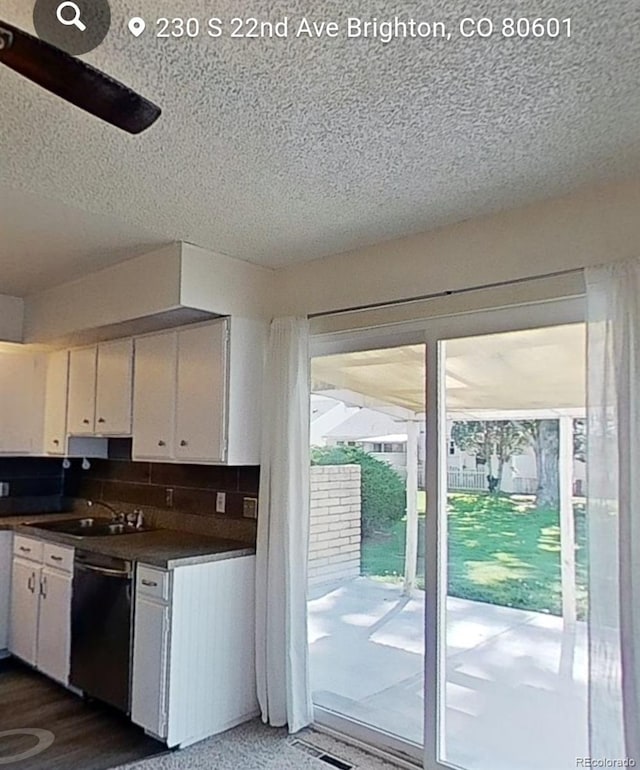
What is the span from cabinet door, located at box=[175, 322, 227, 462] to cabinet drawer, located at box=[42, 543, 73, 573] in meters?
0.92

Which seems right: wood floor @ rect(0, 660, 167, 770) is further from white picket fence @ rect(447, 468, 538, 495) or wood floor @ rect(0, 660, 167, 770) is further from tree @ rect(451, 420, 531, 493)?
tree @ rect(451, 420, 531, 493)

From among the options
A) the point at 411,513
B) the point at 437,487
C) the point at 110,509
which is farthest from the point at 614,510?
the point at 110,509

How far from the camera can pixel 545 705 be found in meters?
2.78

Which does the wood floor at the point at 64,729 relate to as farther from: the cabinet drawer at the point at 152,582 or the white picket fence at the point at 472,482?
the white picket fence at the point at 472,482

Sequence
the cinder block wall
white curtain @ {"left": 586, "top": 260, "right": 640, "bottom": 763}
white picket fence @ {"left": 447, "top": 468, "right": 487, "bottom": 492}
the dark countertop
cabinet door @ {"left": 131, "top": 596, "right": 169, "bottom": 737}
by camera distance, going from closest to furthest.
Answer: white curtain @ {"left": 586, "top": 260, "right": 640, "bottom": 763} → white picket fence @ {"left": 447, "top": 468, "right": 487, "bottom": 492} → cabinet door @ {"left": 131, "top": 596, "right": 169, "bottom": 737} → the dark countertop → the cinder block wall

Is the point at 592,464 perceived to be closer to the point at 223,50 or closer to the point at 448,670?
the point at 448,670

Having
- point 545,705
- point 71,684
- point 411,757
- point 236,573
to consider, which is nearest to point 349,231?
point 236,573

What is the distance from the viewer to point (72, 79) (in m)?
1.30

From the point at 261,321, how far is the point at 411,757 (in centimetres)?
241

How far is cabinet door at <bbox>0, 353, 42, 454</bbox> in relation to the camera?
185 inches

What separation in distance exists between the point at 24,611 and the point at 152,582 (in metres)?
1.50

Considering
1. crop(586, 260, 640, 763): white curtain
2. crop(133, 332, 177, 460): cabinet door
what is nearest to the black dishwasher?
crop(133, 332, 177, 460): cabinet door

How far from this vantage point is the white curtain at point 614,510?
7.41 feet

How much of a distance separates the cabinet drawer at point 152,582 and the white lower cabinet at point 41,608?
713mm
